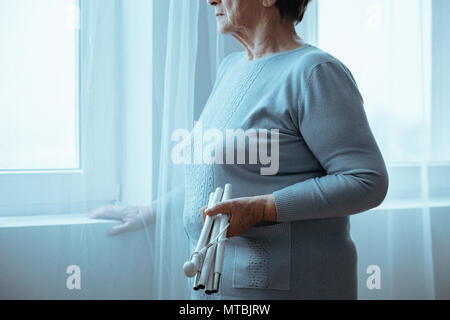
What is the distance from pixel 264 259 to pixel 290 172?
17cm

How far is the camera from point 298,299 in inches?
34.1

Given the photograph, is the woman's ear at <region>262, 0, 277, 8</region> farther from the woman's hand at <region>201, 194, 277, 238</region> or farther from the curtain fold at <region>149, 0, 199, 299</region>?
the woman's hand at <region>201, 194, 277, 238</region>

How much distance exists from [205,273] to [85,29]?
72 centimetres

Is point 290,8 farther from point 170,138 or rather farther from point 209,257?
point 209,257

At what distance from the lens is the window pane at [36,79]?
1.13 m

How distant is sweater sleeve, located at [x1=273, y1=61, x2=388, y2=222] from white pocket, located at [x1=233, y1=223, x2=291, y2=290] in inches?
2.8

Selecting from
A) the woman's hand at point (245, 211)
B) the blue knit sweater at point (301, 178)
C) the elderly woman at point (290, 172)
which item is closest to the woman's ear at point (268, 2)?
the elderly woman at point (290, 172)

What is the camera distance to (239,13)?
0.96 m

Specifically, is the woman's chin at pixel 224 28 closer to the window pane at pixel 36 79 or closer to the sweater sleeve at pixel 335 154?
the sweater sleeve at pixel 335 154

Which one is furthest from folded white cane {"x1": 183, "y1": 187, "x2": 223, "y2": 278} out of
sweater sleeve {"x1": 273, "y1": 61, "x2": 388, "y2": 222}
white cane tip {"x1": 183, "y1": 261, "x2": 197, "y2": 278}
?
sweater sleeve {"x1": 273, "y1": 61, "x2": 388, "y2": 222}

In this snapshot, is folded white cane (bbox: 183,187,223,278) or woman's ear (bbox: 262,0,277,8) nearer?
folded white cane (bbox: 183,187,223,278)

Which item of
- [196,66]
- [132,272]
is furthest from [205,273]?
[196,66]

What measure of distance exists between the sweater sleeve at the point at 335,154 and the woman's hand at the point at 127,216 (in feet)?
1.58

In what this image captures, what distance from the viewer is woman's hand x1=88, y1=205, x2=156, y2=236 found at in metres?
1.17
